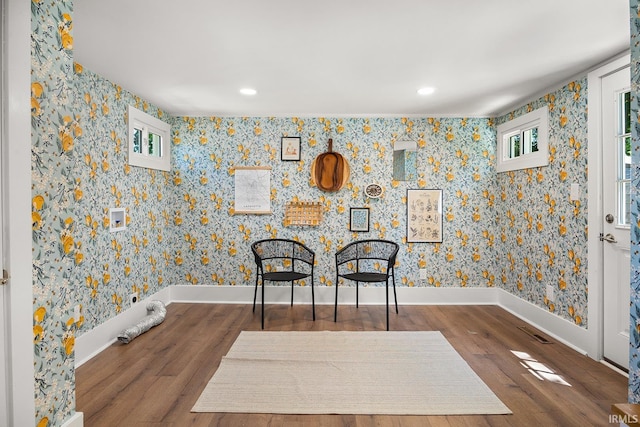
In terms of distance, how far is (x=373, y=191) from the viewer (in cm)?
435

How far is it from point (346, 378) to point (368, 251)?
2026 millimetres

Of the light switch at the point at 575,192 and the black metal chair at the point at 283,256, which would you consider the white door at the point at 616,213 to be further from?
the black metal chair at the point at 283,256

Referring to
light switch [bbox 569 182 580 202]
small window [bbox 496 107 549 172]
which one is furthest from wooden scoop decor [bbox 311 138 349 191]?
light switch [bbox 569 182 580 202]

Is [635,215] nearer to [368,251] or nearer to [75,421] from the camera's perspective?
[75,421]

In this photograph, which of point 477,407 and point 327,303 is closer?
point 477,407

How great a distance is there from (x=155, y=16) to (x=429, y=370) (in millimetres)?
3047

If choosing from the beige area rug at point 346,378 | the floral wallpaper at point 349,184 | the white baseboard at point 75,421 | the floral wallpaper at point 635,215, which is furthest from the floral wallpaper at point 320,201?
the floral wallpaper at point 635,215

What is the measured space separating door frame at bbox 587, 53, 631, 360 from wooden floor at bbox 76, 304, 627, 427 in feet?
0.89

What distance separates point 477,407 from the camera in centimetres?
213

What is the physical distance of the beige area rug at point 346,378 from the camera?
2.14 metres

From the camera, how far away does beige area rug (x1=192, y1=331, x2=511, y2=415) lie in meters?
2.14

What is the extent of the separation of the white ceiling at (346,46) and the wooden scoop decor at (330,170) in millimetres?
794

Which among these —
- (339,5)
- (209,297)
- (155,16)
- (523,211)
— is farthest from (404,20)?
(209,297)

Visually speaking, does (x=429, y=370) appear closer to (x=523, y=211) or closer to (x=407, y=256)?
(x=407, y=256)
